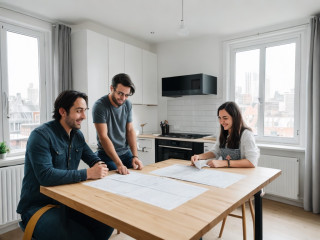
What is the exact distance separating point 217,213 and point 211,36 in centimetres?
362

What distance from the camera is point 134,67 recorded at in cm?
411

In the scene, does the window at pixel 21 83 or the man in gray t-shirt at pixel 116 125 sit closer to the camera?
the man in gray t-shirt at pixel 116 125

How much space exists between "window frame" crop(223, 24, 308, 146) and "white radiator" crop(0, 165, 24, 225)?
10.4 ft

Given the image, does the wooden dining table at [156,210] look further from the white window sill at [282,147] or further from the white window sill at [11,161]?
the white window sill at [282,147]

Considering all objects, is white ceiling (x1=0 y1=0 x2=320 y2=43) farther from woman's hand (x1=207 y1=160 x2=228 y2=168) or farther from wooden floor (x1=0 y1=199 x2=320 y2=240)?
wooden floor (x1=0 y1=199 x2=320 y2=240)

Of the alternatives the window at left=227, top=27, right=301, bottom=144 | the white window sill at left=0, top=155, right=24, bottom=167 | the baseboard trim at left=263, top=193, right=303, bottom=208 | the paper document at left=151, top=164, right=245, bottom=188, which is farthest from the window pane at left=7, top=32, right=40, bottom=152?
the baseboard trim at left=263, top=193, right=303, bottom=208

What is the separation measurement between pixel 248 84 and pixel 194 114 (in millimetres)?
1028

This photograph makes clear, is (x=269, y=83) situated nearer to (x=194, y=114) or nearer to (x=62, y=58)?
(x=194, y=114)

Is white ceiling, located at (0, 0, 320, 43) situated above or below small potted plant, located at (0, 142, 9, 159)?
above

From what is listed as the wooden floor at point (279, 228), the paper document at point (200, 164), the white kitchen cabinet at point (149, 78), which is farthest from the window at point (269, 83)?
the paper document at point (200, 164)

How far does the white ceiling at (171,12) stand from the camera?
2.81 meters

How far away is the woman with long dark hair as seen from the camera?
1.85m

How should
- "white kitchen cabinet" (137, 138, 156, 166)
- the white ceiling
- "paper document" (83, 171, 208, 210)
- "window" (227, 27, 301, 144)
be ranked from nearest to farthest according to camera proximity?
1. "paper document" (83, 171, 208, 210)
2. the white ceiling
3. "window" (227, 27, 301, 144)
4. "white kitchen cabinet" (137, 138, 156, 166)

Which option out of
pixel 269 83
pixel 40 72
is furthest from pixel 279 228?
pixel 40 72
